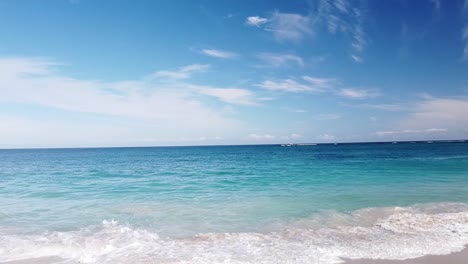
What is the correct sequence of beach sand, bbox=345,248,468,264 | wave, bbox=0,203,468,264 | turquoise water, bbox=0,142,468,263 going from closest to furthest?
beach sand, bbox=345,248,468,264
wave, bbox=0,203,468,264
turquoise water, bbox=0,142,468,263

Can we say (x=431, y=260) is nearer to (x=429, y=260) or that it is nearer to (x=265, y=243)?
(x=429, y=260)

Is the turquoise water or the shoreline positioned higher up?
the shoreline

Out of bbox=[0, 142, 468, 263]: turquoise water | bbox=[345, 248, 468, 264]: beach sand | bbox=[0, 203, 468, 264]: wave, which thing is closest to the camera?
bbox=[345, 248, 468, 264]: beach sand

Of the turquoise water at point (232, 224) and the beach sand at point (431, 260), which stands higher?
the beach sand at point (431, 260)

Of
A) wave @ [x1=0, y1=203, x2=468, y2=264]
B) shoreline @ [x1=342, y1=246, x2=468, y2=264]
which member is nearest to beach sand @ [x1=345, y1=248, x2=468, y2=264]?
shoreline @ [x1=342, y1=246, x2=468, y2=264]

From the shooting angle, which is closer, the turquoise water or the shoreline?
the shoreline

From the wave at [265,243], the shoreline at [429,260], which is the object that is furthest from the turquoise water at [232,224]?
the shoreline at [429,260]

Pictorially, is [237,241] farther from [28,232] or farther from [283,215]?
[28,232]

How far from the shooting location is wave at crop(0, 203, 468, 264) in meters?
8.88

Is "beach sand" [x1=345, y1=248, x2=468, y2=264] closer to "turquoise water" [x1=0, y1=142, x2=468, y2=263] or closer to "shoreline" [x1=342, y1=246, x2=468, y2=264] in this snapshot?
"shoreline" [x1=342, y1=246, x2=468, y2=264]

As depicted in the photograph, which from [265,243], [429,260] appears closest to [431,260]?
[429,260]

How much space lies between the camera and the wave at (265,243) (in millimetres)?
8875

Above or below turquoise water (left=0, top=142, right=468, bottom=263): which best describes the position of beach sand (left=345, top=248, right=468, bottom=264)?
above

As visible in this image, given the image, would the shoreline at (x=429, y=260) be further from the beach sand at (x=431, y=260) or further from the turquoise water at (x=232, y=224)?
the turquoise water at (x=232, y=224)
